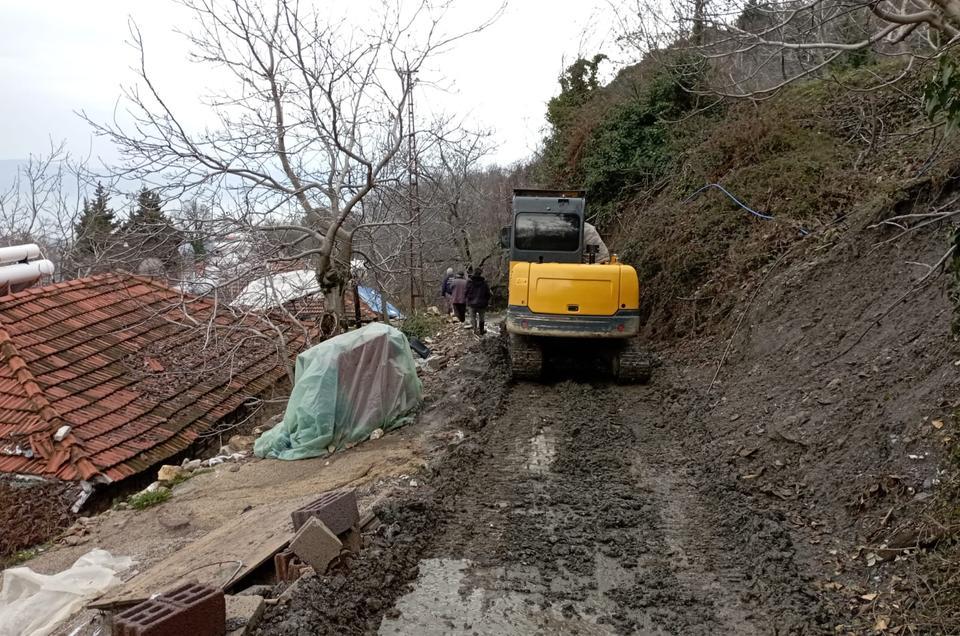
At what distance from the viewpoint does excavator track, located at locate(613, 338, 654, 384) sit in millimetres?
9477

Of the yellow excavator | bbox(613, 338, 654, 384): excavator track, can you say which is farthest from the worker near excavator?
bbox(613, 338, 654, 384): excavator track

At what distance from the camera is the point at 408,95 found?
29.6ft

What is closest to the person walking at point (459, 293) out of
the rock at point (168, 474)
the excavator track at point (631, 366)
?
the excavator track at point (631, 366)

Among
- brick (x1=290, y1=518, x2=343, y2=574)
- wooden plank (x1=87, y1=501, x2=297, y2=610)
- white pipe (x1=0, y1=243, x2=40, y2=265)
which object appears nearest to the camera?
brick (x1=290, y1=518, x2=343, y2=574)

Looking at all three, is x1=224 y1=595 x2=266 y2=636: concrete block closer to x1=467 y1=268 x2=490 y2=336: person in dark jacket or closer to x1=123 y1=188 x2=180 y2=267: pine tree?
x1=123 y1=188 x2=180 y2=267: pine tree

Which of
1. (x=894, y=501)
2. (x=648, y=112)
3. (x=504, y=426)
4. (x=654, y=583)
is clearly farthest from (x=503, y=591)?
(x=648, y=112)

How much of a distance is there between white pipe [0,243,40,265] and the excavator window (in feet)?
30.6

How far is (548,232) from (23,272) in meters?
9.57

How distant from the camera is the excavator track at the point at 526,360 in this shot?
31.5 feet

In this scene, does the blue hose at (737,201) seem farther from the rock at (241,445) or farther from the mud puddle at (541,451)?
the rock at (241,445)

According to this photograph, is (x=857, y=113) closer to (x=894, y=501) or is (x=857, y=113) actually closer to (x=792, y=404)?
(x=792, y=404)

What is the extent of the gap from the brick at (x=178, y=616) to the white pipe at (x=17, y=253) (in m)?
11.8

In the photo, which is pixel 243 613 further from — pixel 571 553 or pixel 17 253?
pixel 17 253

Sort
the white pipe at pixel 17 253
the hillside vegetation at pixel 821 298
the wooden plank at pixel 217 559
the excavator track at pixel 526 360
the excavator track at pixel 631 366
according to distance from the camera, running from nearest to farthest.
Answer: the hillside vegetation at pixel 821 298, the wooden plank at pixel 217 559, the excavator track at pixel 631 366, the excavator track at pixel 526 360, the white pipe at pixel 17 253
